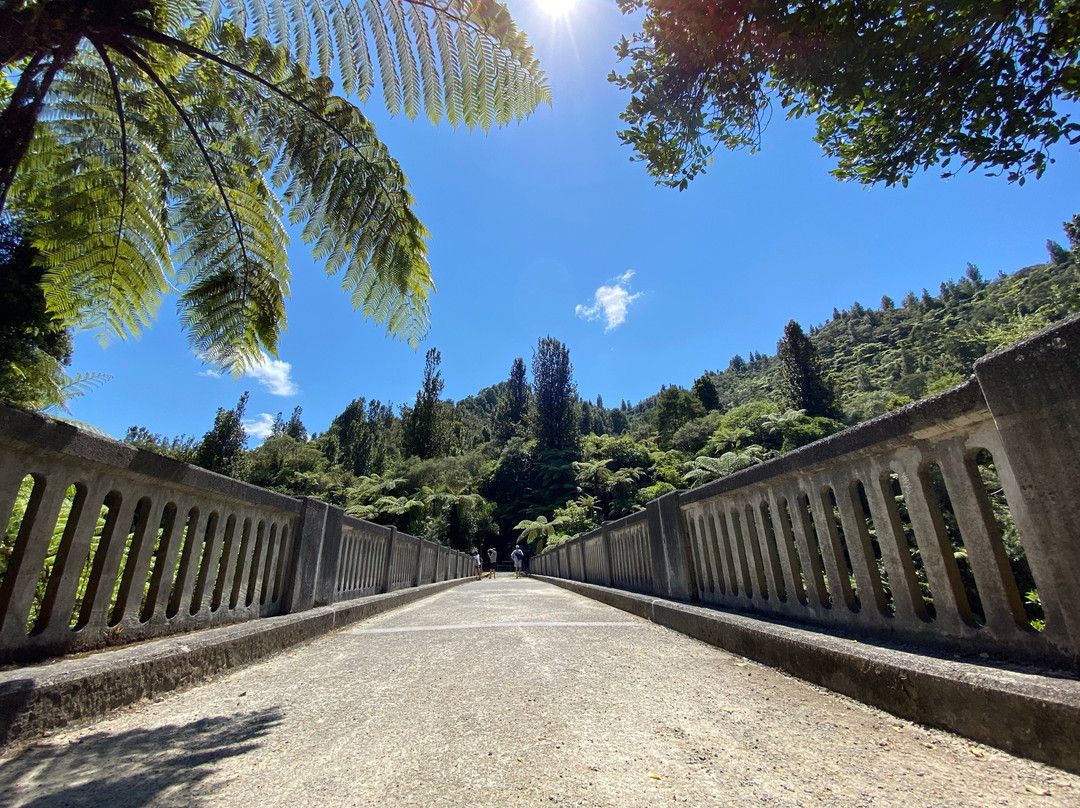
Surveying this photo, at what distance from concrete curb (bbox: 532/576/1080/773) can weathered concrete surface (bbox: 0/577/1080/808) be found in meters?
0.05

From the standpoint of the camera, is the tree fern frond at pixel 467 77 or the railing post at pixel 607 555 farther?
the railing post at pixel 607 555

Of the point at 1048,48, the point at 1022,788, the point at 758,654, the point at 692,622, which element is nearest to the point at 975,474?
the point at 1022,788

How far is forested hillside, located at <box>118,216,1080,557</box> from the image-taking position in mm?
27797

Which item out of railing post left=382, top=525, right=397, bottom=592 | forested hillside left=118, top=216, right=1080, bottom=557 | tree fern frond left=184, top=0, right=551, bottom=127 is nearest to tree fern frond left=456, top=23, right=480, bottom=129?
tree fern frond left=184, top=0, right=551, bottom=127

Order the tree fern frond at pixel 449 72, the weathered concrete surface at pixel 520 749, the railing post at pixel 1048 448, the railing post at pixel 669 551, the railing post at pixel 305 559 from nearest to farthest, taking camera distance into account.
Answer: the weathered concrete surface at pixel 520 749 < the railing post at pixel 1048 448 < the tree fern frond at pixel 449 72 < the railing post at pixel 305 559 < the railing post at pixel 669 551

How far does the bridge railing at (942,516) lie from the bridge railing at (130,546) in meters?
3.48

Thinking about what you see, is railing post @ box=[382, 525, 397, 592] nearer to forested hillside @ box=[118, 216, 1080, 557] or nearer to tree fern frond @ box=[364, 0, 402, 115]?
tree fern frond @ box=[364, 0, 402, 115]

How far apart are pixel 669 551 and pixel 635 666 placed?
7.38ft

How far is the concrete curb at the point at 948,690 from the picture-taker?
119 cm

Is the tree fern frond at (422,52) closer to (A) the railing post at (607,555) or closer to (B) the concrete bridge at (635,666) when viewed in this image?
(B) the concrete bridge at (635,666)

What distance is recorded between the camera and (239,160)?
11.5ft

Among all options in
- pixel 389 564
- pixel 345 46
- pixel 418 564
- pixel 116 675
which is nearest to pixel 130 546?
pixel 116 675

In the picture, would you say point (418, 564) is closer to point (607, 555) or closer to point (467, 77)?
point (607, 555)

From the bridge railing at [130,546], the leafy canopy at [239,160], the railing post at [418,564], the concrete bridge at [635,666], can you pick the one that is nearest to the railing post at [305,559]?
the bridge railing at [130,546]
